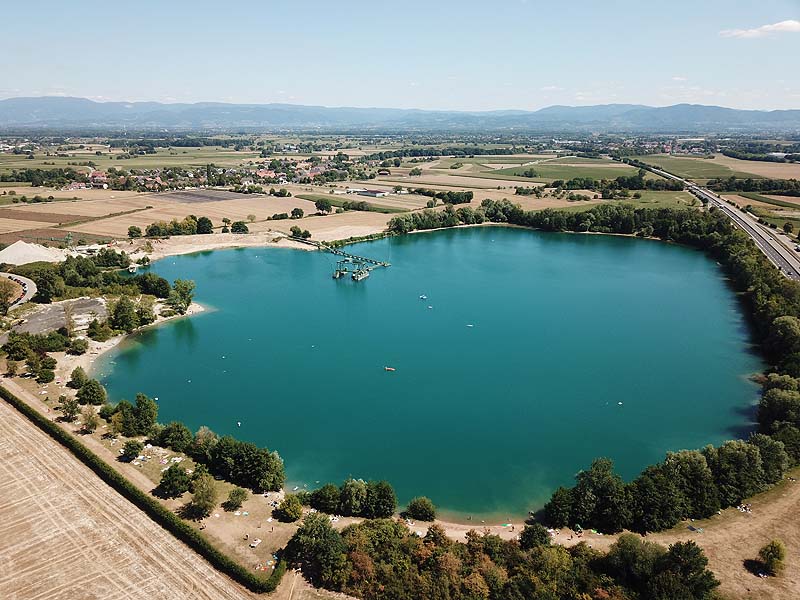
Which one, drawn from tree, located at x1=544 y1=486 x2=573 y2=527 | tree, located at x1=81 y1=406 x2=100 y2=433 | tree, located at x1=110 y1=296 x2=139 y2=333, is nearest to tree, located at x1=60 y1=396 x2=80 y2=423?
tree, located at x1=81 y1=406 x2=100 y2=433

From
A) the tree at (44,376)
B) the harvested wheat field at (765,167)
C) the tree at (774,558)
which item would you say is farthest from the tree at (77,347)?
the harvested wheat field at (765,167)

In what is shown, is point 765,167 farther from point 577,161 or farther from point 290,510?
point 290,510

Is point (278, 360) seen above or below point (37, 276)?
below

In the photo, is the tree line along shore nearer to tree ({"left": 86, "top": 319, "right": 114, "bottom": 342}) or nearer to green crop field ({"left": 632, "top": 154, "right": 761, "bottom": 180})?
tree ({"left": 86, "top": 319, "right": 114, "bottom": 342})

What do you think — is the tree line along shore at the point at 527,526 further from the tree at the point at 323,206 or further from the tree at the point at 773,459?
the tree at the point at 323,206

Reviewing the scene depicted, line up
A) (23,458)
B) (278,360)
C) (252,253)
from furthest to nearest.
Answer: (252,253), (278,360), (23,458)

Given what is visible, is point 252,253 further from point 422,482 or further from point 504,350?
A: point 422,482

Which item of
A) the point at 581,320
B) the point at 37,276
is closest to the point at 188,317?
the point at 37,276
